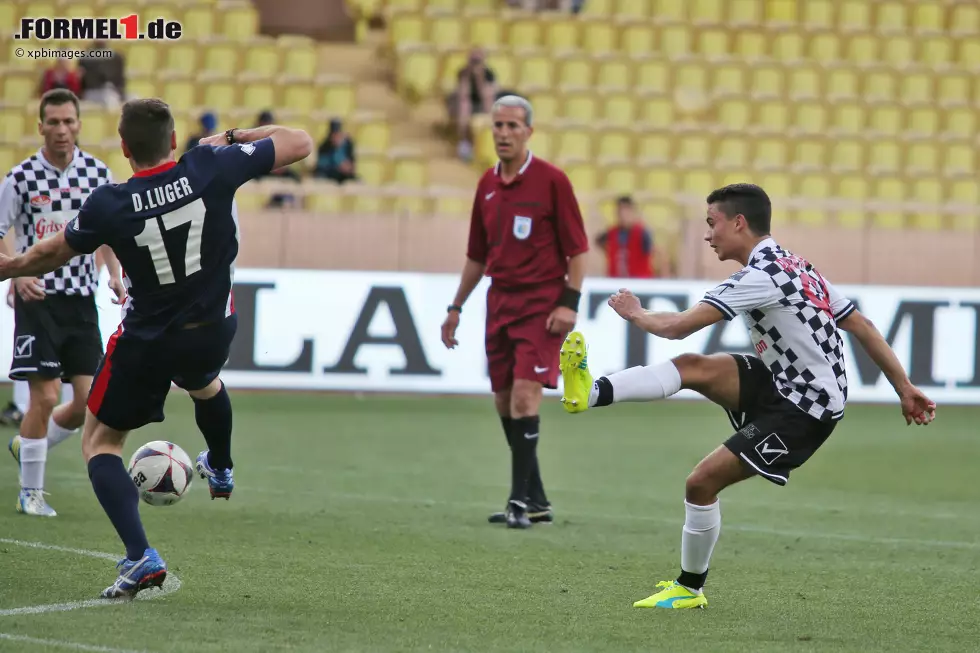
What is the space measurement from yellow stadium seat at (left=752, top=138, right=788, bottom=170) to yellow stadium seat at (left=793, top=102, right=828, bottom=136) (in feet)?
1.90

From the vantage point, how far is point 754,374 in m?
5.77

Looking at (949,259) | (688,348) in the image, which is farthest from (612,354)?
(949,259)

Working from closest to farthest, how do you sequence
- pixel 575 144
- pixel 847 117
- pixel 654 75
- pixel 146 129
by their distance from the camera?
pixel 146 129 → pixel 575 144 → pixel 654 75 → pixel 847 117

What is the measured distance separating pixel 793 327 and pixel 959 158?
604 inches

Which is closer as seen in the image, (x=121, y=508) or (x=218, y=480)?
(x=121, y=508)

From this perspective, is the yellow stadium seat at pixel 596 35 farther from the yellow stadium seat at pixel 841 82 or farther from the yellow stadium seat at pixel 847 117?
the yellow stadium seat at pixel 847 117

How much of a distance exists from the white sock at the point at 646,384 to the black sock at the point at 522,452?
216 cm

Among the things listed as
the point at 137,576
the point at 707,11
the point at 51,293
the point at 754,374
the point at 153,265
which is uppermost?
the point at 707,11

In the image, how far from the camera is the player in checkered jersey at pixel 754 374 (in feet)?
18.4

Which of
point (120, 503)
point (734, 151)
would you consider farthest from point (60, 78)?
point (120, 503)

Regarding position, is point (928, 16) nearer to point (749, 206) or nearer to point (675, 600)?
point (749, 206)

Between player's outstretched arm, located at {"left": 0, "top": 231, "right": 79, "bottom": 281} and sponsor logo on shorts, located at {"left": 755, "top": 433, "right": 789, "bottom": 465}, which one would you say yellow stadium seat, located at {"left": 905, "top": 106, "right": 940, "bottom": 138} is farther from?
player's outstretched arm, located at {"left": 0, "top": 231, "right": 79, "bottom": 281}

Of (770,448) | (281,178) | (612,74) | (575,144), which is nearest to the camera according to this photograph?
(770,448)

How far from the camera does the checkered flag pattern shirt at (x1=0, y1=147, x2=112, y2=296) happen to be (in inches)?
304
